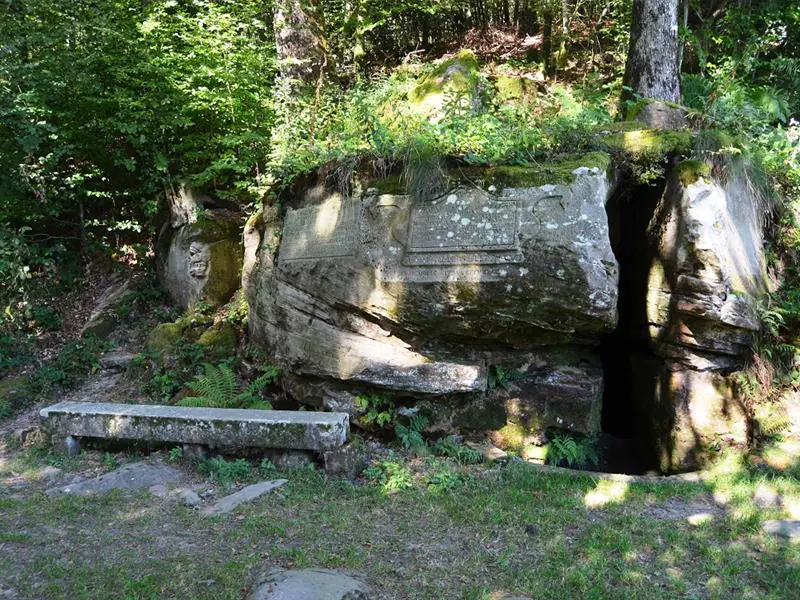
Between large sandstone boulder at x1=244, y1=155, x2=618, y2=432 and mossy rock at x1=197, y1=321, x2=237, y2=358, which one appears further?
mossy rock at x1=197, y1=321, x2=237, y2=358

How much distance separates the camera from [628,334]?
7.21 m

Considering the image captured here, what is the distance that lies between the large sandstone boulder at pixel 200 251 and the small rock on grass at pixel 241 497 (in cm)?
483

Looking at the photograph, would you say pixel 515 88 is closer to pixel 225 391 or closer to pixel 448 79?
pixel 448 79

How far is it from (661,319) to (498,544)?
3224 millimetres

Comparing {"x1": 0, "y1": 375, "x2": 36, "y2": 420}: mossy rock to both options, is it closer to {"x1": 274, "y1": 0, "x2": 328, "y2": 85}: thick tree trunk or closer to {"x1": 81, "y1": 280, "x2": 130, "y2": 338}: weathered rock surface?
{"x1": 81, "y1": 280, "x2": 130, "y2": 338}: weathered rock surface

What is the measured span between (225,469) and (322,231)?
117 inches

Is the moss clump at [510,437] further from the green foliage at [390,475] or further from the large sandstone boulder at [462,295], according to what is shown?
the green foliage at [390,475]

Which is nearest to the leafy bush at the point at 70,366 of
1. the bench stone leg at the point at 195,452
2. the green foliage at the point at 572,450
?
the bench stone leg at the point at 195,452

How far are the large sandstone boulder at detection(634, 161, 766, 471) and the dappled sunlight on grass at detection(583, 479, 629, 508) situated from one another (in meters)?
1.07

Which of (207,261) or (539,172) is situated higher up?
(539,172)

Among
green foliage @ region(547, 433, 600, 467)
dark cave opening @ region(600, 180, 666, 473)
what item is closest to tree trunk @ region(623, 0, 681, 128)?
dark cave opening @ region(600, 180, 666, 473)

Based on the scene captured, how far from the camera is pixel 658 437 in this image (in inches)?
255

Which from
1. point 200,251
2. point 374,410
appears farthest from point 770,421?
point 200,251

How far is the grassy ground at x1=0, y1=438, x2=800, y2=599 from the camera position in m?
3.94
